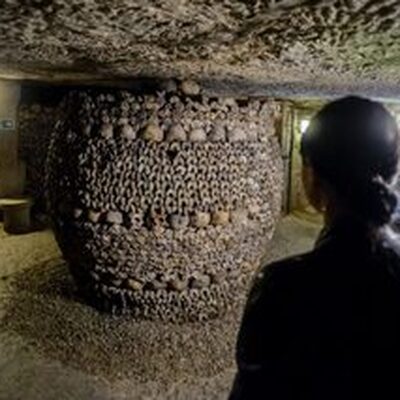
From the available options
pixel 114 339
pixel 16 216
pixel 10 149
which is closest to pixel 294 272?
pixel 114 339

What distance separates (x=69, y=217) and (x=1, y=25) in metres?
1.80

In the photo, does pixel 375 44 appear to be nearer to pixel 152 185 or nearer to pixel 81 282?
pixel 152 185

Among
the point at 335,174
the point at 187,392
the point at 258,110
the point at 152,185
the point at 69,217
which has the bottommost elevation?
the point at 187,392

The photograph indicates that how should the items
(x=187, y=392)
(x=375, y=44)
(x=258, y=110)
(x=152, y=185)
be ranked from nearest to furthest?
1. (x=375, y=44)
2. (x=187, y=392)
3. (x=152, y=185)
4. (x=258, y=110)

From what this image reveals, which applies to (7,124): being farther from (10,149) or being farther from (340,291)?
(340,291)

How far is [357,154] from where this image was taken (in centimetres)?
84

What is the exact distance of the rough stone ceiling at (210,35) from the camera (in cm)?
101

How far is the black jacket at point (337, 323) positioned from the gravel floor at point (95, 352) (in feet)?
5.00

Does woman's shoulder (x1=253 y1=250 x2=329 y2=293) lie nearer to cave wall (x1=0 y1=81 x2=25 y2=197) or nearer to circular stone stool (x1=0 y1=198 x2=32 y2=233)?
circular stone stool (x1=0 y1=198 x2=32 y2=233)

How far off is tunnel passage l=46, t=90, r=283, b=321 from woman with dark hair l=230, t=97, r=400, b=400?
1.94 m

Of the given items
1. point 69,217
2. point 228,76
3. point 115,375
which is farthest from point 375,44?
point 69,217

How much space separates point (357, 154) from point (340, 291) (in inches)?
8.4

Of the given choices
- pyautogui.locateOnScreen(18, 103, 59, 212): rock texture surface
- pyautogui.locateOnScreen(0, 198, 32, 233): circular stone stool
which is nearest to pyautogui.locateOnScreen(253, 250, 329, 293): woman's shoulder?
pyautogui.locateOnScreen(0, 198, 32, 233): circular stone stool

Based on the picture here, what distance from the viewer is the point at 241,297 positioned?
324cm
